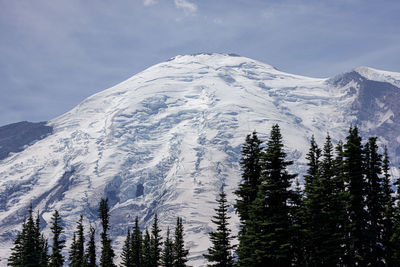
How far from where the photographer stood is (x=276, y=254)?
36.7 metres

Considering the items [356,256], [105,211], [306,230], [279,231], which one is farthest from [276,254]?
[105,211]

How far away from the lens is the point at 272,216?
3775cm

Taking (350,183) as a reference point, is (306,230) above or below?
below

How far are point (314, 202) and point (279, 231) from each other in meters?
7.57

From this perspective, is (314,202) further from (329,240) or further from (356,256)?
(356,256)

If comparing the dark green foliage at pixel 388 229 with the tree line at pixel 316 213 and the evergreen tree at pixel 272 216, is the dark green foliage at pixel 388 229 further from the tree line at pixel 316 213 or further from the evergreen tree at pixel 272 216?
the evergreen tree at pixel 272 216

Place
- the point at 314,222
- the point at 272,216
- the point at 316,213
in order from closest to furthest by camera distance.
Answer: the point at 272,216 < the point at 314,222 < the point at 316,213

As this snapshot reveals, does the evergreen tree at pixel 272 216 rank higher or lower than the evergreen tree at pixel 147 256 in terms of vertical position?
higher

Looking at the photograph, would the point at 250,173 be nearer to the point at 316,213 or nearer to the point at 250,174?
the point at 250,174

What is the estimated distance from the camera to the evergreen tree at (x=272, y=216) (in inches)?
1453

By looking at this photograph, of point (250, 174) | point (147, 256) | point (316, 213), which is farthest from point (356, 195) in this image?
point (147, 256)

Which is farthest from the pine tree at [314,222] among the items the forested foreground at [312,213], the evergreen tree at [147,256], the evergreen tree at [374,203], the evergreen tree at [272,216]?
the evergreen tree at [147,256]

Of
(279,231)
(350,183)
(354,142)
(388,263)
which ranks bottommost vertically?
(388,263)

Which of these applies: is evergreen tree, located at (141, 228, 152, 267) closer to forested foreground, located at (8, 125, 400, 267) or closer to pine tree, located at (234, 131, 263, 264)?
forested foreground, located at (8, 125, 400, 267)
